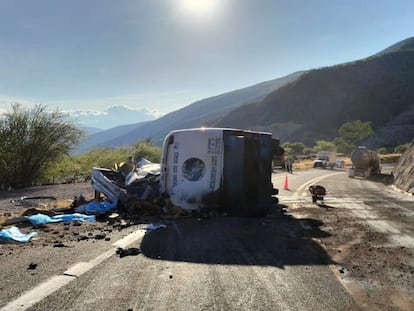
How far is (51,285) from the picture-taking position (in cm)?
478

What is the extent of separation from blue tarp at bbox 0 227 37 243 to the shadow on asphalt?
204 cm

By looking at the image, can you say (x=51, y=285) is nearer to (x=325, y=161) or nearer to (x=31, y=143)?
(x=31, y=143)

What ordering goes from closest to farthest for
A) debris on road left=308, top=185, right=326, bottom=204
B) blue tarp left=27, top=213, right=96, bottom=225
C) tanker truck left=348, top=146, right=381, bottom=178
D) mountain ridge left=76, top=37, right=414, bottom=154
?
blue tarp left=27, top=213, right=96, bottom=225 → debris on road left=308, top=185, right=326, bottom=204 → tanker truck left=348, top=146, right=381, bottom=178 → mountain ridge left=76, top=37, right=414, bottom=154

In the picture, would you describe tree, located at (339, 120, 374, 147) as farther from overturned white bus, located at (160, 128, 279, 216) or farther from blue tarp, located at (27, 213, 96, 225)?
blue tarp, located at (27, 213, 96, 225)

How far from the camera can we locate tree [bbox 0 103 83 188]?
86.7 ft

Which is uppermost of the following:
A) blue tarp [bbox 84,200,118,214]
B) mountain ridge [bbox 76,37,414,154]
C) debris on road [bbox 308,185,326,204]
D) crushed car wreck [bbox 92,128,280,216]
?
mountain ridge [bbox 76,37,414,154]

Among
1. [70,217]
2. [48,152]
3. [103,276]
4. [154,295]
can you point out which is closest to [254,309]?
[154,295]

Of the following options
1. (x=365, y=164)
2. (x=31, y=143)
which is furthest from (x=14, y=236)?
(x=365, y=164)

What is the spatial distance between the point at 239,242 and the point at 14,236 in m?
3.87

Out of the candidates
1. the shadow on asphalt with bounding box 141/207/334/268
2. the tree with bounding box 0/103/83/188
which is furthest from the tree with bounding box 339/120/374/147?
the shadow on asphalt with bounding box 141/207/334/268

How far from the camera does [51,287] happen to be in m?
4.71

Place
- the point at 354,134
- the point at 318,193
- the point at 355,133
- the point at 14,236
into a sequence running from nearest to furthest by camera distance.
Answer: the point at 14,236 → the point at 318,193 → the point at 354,134 → the point at 355,133

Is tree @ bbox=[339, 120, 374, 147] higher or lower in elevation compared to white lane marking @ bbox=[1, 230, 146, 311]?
higher

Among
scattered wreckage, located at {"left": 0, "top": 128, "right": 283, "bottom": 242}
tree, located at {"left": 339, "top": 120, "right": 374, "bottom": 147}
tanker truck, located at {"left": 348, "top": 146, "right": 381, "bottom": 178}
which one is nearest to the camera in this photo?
scattered wreckage, located at {"left": 0, "top": 128, "right": 283, "bottom": 242}
